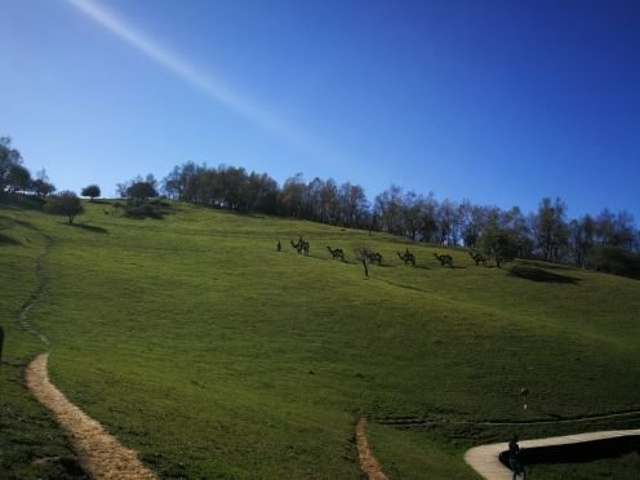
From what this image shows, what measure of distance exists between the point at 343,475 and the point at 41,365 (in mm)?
16267

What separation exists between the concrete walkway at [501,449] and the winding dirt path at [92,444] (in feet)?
61.0

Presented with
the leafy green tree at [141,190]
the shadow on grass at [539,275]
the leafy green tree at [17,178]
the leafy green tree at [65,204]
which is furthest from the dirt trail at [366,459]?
the leafy green tree at [141,190]

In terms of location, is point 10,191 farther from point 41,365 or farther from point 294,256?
point 41,365

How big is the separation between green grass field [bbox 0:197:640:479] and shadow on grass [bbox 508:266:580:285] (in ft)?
1.91

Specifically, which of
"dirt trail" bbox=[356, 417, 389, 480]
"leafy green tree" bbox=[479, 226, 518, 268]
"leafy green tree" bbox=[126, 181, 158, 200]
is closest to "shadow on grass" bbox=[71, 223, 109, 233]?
"leafy green tree" bbox=[479, 226, 518, 268]

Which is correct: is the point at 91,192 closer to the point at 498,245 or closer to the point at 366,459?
the point at 498,245

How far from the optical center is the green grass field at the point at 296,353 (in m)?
23.1

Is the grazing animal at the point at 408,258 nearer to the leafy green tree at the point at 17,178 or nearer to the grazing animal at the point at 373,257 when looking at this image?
the grazing animal at the point at 373,257

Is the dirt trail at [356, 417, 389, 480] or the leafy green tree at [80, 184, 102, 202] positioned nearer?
the dirt trail at [356, 417, 389, 480]

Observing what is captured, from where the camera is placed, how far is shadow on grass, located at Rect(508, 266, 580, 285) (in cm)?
9081

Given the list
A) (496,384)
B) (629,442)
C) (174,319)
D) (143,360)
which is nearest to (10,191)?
(174,319)

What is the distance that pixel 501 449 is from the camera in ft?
110

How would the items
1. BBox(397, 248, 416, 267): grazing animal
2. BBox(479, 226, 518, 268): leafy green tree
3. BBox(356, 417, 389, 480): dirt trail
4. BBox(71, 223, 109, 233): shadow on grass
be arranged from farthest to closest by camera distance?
BBox(71, 223, 109, 233): shadow on grass, BBox(479, 226, 518, 268): leafy green tree, BBox(397, 248, 416, 267): grazing animal, BBox(356, 417, 389, 480): dirt trail

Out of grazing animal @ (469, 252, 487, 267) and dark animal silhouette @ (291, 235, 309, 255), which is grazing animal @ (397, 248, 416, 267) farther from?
dark animal silhouette @ (291, 235, 309, 255)
